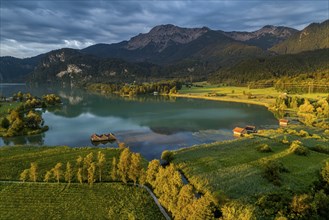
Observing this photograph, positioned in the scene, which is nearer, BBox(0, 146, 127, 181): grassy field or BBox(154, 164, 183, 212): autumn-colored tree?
BBox(154, 164, 183, 212): autumn-colored tree

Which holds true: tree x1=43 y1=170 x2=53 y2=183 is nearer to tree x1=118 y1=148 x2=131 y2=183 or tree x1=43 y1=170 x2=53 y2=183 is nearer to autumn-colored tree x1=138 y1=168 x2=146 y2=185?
tree x1=118 y1=148 x2=131 y2=183

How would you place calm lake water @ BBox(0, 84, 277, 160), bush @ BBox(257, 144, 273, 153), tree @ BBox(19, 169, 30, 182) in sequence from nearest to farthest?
1. tree @ BBox(19, 169, 30, 182)
2. bush @ BBox(257, 144, 273, 153)
3. calm lake water @ BBox(0, 84, 277, 160)

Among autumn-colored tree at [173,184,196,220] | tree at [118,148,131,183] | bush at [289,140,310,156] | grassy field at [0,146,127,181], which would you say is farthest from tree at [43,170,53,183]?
bush at [289,140,310,156]

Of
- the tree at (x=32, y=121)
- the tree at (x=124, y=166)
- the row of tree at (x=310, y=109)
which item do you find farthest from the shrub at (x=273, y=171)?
the tree at (x=32, y=121)

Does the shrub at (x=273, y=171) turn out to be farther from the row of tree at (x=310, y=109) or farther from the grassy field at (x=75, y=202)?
the row of tree at (x=310, y=109)

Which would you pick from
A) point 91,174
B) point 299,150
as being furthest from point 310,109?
point 91,174

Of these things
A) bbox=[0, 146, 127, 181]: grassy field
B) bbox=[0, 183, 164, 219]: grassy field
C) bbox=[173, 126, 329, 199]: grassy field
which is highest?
bbox=[173, 126, 329, 199]: grassy field

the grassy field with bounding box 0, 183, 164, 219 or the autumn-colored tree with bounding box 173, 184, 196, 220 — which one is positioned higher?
the autumn-colored tree with bounding box 173, 184, 196, 220
